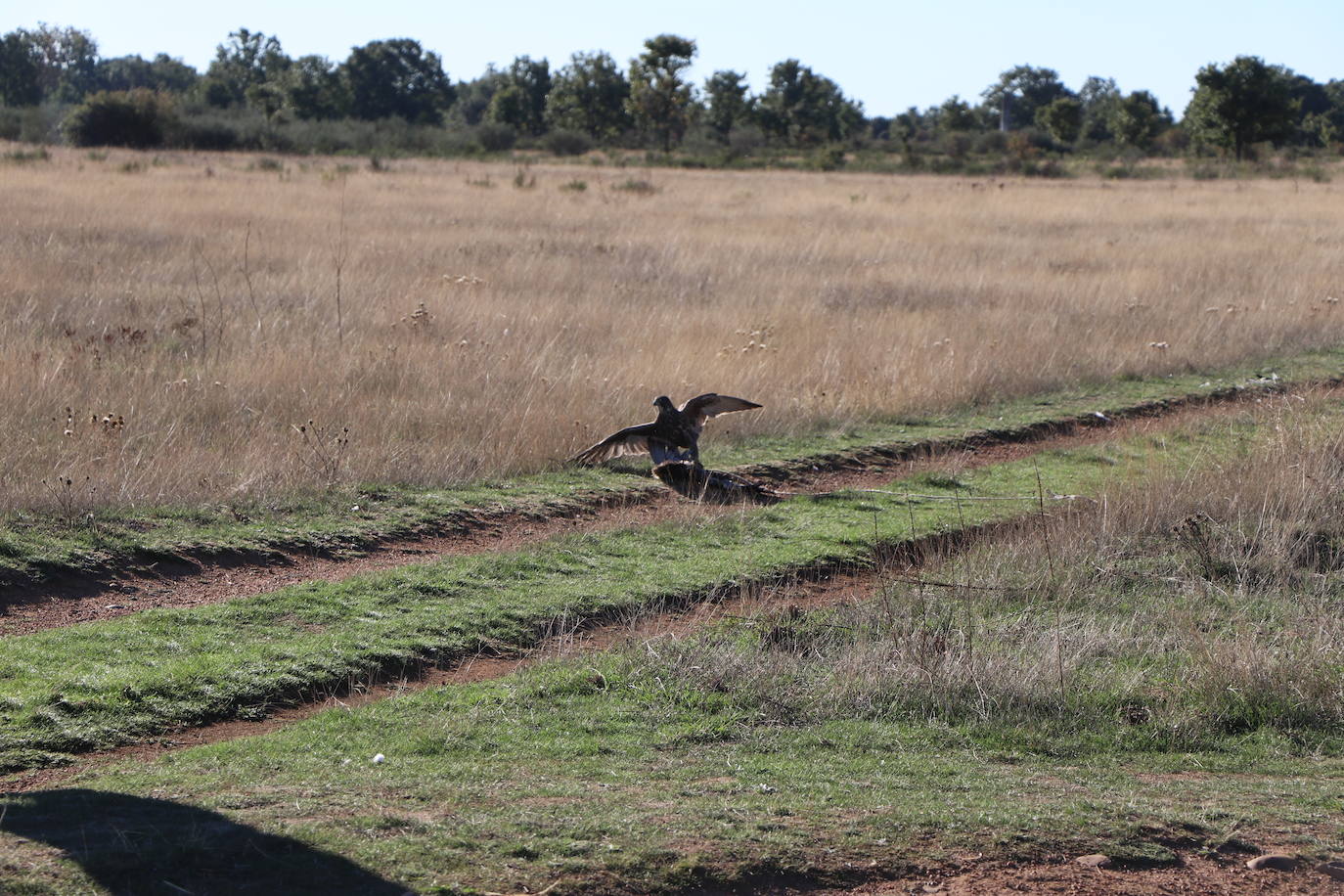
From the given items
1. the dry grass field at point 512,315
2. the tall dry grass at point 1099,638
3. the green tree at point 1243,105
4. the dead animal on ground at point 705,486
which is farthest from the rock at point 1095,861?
the green tree at point 1243,105

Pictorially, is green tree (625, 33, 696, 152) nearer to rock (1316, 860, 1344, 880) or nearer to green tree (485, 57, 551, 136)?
green tree (485, 57, 551, 136)

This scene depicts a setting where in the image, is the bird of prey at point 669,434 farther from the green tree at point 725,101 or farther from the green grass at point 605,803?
the green tree at point 725,101

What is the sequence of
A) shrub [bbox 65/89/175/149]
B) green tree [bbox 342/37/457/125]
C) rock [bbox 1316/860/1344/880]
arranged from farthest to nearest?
green tree [bbox 342/37/457/125]
shrub [bbox 65/89/175/149]
rock [bbox 1316/860/1344/880]

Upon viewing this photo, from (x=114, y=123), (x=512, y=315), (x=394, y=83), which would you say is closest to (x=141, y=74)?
(x=394, y=83)

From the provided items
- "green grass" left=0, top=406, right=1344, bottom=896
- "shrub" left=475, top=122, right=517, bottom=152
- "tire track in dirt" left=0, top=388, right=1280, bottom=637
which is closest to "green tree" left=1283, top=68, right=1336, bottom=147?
"shrub" left=475, top=122, right=517, bottom=152

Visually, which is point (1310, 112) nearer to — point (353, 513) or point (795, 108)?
point (795, 108)

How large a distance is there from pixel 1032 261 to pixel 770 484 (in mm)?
12224

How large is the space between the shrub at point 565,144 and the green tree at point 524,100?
2204 cm

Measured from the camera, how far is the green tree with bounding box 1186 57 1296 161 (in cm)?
5422

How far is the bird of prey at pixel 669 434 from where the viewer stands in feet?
27.4

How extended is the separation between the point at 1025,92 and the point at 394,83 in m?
59.2

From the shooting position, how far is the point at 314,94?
281 feet

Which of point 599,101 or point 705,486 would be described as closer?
point 705,486

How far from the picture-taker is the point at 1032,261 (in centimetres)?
1959
